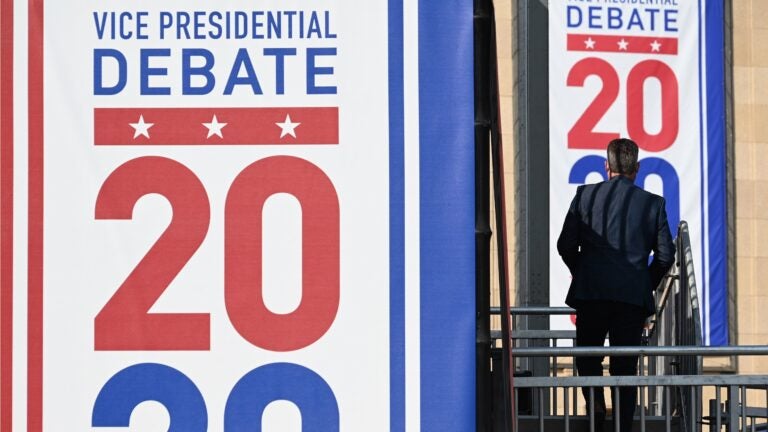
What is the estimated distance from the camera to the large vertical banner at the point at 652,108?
43.3 ft

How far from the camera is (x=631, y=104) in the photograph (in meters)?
13.3

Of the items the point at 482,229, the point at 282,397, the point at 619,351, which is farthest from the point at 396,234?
the point at 619,351

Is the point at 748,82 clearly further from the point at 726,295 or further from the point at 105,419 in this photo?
the point at 105,419

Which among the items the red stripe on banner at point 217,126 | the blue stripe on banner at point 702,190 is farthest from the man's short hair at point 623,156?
the blue stripe on banner at point 702,190

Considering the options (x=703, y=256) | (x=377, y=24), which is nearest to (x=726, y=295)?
(x=703, y=256)

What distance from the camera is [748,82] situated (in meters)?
13.9

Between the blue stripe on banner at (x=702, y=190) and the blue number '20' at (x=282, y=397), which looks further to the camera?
the blue stripe on banner at (x=702, y=190)

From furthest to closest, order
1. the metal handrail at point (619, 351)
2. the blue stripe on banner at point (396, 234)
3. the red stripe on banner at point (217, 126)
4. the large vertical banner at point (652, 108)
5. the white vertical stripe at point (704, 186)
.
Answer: the white vertical stripe at point (704, 186) → the large vertical banner at point (652, 108) → the metal handrail at point (619, 351) → the red stripe on banner at point (217, 126) → the blue stripe on banner at point (396, 234)

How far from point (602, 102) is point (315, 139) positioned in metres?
8.78

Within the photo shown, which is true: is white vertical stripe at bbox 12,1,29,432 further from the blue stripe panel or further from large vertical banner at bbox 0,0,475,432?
the blue stripe panel

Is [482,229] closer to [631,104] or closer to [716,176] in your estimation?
[631,104]

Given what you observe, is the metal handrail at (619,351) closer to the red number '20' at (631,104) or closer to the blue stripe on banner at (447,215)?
the blue stripe on banner at (447,215)

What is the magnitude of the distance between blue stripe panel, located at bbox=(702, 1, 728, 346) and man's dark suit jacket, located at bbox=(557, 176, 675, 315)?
624cm

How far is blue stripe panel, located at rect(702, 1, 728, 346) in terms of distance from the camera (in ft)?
44.3
